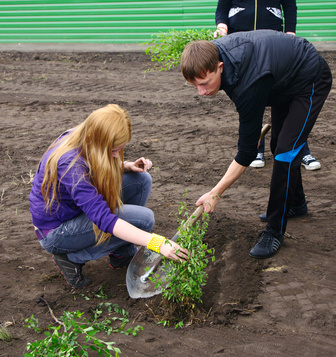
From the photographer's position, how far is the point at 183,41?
4.77 meters

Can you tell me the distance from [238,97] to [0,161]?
3.63 m

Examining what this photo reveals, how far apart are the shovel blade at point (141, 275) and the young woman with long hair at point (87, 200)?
6.7 inches

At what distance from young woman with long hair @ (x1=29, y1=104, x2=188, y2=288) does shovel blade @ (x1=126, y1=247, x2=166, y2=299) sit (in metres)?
0.17

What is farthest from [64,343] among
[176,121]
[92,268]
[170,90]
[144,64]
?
[144,64]

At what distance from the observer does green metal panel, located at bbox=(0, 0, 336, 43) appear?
35.2ft

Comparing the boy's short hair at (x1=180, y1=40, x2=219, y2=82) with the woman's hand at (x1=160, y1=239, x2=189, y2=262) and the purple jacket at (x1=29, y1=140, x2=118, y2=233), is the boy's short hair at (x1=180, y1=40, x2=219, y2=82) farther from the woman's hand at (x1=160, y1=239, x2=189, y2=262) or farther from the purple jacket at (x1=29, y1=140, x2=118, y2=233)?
the woman's hand at (x1=160, y1=239, x2=189, y2=262)

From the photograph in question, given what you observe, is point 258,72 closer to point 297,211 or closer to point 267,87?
point 267,87

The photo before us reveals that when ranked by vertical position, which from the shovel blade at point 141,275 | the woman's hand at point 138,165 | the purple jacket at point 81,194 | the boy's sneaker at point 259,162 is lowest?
the boy's sneaker at point 259,162

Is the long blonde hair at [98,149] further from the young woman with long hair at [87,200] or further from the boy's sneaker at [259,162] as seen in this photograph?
the boy's sneaker at [259,162]

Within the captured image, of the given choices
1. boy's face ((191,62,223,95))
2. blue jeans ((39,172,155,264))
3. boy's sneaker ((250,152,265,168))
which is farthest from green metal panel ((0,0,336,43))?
boy's face ((191,62,223,95))

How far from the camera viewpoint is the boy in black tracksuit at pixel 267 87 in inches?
109

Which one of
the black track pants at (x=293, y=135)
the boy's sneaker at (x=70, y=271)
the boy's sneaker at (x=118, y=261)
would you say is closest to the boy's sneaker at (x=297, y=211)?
the black track pants at (x=293, y=135)

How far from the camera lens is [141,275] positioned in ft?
10.5

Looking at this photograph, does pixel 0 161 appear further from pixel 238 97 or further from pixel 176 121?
pixel 238 97
